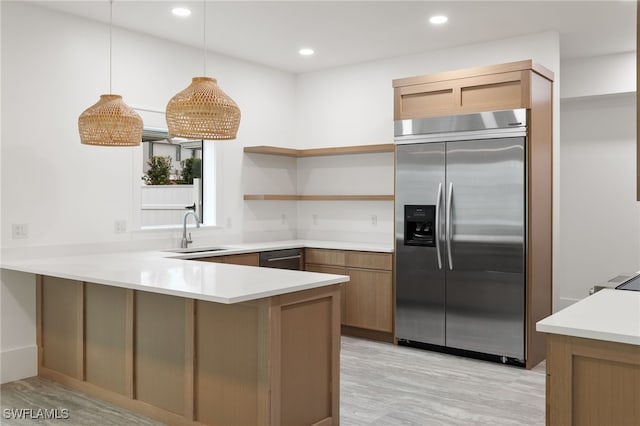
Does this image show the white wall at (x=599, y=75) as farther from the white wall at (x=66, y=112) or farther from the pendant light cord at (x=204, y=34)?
the white wall at (x=66, y=112)

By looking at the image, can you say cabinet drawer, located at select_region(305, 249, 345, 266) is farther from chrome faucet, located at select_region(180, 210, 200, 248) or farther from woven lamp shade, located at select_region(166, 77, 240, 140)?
woven lamp shade, located at select_region(166, 77, 240, 140)

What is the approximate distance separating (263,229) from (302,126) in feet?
4.20

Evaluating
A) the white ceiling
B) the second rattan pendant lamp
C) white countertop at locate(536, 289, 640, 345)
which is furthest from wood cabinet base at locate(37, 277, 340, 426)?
the white ceiling

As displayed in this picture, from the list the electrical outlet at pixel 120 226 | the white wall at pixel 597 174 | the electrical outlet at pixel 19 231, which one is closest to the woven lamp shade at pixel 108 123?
the electrical outlet at pixel 19 231

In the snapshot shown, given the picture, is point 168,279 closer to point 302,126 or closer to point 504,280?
point 504,280

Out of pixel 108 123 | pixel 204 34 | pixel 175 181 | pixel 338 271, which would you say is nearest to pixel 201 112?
pixel 108 123

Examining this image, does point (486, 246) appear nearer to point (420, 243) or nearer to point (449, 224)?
point (449, 224)

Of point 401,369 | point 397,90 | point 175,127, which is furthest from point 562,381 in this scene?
point 397,90

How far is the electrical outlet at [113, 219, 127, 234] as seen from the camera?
15.4ft

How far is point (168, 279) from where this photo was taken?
122 inches

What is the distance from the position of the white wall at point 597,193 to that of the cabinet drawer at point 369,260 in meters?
2.35

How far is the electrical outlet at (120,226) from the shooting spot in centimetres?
470

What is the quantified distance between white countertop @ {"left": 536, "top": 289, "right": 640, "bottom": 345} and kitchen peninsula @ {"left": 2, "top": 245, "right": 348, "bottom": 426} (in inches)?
49.1

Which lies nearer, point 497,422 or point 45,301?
point 497,422
